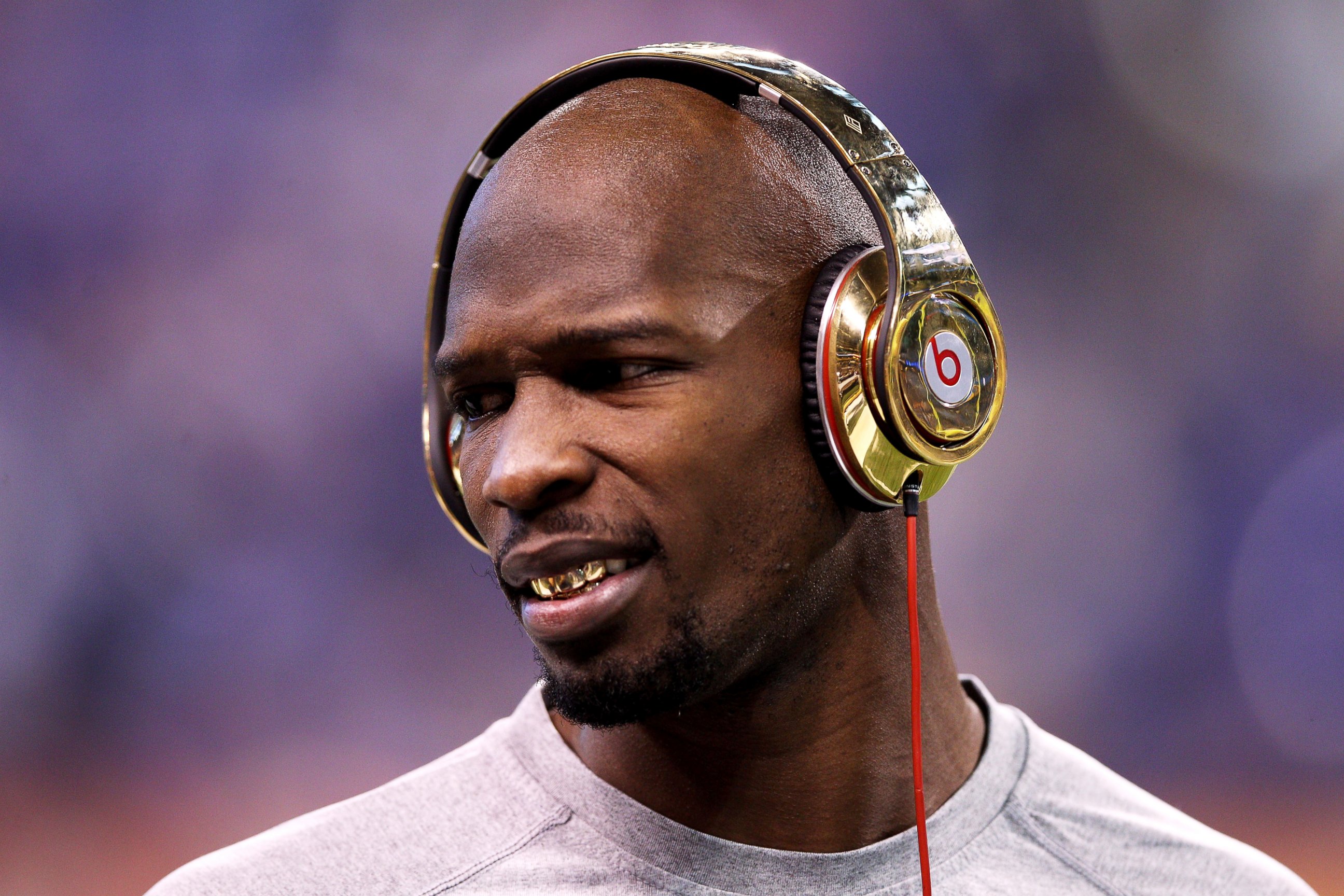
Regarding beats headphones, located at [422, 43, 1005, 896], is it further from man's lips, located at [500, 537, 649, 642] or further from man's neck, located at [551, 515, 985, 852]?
man's lips, located at [500, 537, 649, 642]

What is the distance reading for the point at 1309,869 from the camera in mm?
2361

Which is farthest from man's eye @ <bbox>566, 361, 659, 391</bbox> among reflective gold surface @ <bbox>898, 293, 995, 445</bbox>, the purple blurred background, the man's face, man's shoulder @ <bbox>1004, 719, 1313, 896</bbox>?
the purple blurred background

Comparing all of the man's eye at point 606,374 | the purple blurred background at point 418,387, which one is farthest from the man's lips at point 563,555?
the purple blurred background at point 418,387

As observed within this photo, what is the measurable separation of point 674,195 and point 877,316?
205mm

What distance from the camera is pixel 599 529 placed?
40.3 inches

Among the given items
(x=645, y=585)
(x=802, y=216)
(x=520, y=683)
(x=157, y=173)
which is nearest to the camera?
(x=645, y=585)

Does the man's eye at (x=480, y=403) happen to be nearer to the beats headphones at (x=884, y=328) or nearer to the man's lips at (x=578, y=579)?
the beats headphones at (x=884, y=328)

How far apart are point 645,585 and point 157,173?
1651 millimetres

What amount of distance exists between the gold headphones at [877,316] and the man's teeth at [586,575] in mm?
197

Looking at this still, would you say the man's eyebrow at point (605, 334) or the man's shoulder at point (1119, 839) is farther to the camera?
the man's shoulder at point (1119, 839)

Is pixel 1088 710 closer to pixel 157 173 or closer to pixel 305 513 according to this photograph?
pixel 305 513

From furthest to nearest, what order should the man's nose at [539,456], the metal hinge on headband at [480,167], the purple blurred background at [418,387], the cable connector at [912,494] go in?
1. the purple blurred background at [418,387]
2. the metal hinge on headband at [480,167]
3. the cable connector at [912,494]
4. the man's nose at [539,456]

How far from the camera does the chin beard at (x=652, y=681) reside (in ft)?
3.39

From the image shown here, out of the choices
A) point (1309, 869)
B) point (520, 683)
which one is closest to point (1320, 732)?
point (1309, 869)
